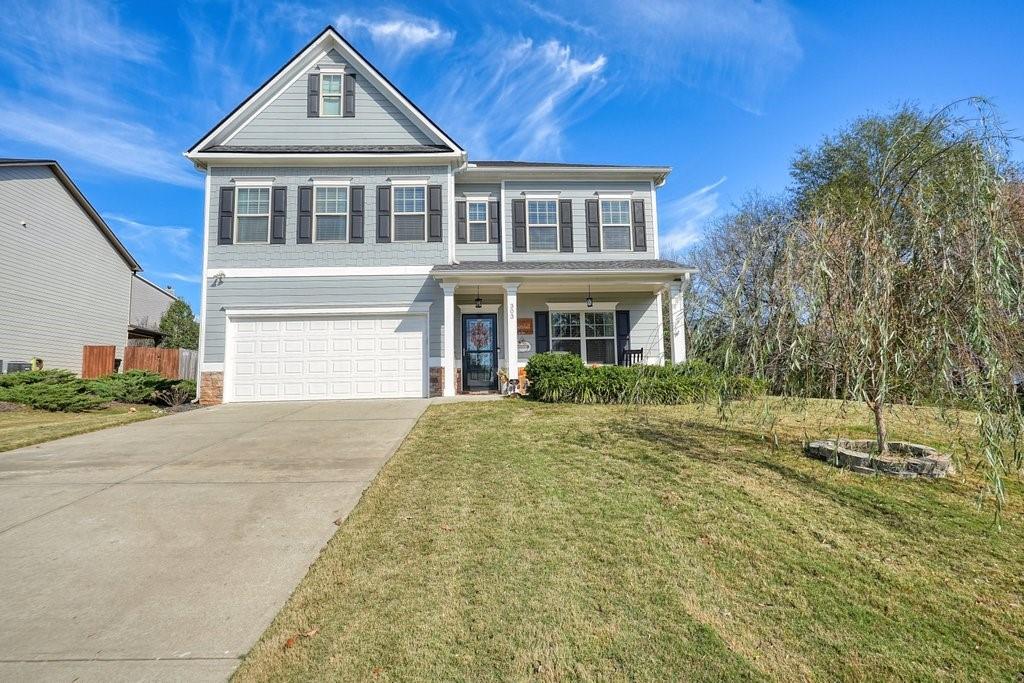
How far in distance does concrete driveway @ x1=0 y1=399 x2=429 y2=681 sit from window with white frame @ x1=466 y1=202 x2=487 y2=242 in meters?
7.58

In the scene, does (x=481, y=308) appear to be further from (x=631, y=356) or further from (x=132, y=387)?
(x=132, y=387)

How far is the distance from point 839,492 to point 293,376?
1101 centimetres

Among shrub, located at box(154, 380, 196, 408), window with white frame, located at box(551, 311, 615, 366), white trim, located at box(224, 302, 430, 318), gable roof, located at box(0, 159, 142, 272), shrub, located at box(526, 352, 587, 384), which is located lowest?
shrub, located at box(154, 380, 196, 408)

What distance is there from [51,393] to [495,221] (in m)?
11.4

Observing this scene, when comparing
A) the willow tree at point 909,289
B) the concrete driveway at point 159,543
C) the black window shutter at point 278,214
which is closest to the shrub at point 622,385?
the concrete driveway at point 159,543

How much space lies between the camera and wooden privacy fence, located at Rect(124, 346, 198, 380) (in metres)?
15.9

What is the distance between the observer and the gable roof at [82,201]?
14.1 meters

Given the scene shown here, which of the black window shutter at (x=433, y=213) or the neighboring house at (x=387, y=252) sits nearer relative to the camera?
the neighboring house at (x=387, y=252)

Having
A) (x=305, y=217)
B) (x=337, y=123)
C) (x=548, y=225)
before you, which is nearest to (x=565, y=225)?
(x=548, y=225)

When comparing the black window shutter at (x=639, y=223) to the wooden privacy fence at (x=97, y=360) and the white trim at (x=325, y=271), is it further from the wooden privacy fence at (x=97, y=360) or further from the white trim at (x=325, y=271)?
the wooden privacy fence at (x=97, y=360)

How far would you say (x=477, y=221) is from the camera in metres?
12.7

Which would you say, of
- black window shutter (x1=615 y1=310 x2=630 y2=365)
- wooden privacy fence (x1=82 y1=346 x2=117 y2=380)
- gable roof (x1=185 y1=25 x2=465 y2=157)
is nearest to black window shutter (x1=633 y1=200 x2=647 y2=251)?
black window shutter (x1=615 y1=310 x2=630 y2=365)

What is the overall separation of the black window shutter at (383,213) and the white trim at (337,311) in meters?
1.78

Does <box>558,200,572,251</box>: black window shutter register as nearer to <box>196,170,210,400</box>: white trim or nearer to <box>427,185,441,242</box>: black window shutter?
<box>427,185,441,242</box>: black window shutter
